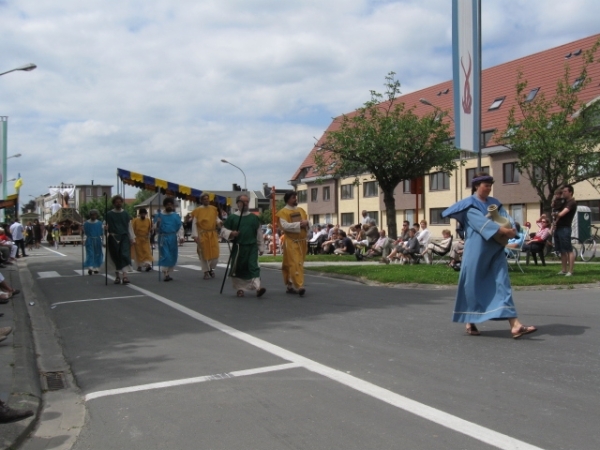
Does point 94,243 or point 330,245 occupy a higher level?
point 94,243

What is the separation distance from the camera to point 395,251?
21109 millimetres

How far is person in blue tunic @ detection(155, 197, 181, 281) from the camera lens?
16594 mm

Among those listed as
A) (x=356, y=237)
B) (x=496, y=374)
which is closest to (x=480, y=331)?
(x=496, y=374)

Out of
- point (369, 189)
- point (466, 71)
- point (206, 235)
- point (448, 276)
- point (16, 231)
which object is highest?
point (369, 189)

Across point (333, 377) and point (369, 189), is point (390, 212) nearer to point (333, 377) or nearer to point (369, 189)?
point (333, 377)

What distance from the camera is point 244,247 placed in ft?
41.0

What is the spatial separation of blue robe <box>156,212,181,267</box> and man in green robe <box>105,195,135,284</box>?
0.81 meters

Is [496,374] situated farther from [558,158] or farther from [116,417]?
[558,158]

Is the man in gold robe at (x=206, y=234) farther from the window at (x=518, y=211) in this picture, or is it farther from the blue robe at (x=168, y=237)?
the window at (x=518, y=211)

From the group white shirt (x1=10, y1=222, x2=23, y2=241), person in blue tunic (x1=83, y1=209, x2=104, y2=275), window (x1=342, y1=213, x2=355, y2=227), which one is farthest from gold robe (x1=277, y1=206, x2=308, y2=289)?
window (x1=342, y1=213, x2=355, y2=227)

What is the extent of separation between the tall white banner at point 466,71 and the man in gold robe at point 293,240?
449 centimetres

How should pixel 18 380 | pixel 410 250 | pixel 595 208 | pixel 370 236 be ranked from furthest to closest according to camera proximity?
pixel 595 208 < pixel 370 236 < pixel 410 250 < pixel 18 380

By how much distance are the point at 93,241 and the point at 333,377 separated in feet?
46.9

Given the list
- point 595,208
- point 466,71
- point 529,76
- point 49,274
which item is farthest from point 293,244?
point 529,76
